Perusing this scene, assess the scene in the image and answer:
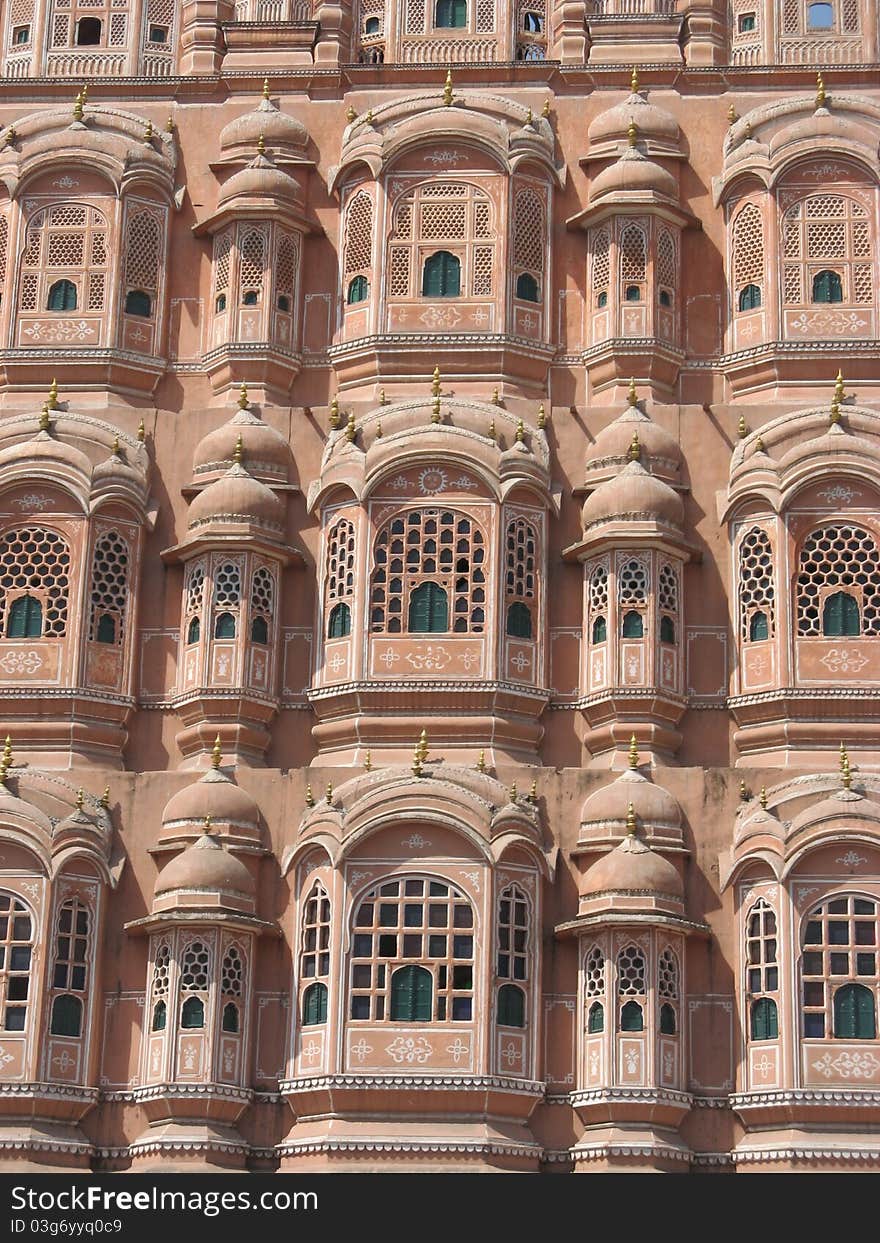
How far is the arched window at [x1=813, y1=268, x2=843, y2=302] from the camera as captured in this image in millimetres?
34844

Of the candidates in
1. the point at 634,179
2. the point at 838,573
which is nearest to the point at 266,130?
the point at 634,179

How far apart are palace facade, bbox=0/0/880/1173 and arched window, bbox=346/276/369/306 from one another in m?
0.08

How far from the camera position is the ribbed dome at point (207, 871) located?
1220 inches

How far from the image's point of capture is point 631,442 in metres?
33.8

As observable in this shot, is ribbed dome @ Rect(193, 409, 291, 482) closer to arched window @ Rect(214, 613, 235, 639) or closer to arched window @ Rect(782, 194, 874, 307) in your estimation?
arched window @ Rect(214, 613, 235, 639)

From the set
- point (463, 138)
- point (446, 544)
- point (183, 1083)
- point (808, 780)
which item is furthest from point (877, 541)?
point (183, 1083)

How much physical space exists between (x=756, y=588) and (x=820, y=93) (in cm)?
791

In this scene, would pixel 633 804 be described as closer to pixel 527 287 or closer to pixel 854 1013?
pixel 854 1013

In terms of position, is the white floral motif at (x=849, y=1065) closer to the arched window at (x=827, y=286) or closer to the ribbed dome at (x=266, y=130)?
the arched window at (x=827, y=286)

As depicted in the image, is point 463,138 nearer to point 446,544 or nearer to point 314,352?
point 314,352

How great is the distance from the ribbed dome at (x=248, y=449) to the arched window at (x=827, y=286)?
307 inches

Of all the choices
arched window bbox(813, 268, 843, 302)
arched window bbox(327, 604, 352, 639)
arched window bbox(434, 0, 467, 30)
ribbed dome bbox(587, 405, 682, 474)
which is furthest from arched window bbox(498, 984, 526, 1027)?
arched window bbox(434, 0, 467, 30)

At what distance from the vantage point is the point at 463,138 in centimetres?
3572

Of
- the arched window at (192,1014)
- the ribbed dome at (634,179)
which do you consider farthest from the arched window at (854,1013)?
the ribbed dome at (634,179)
